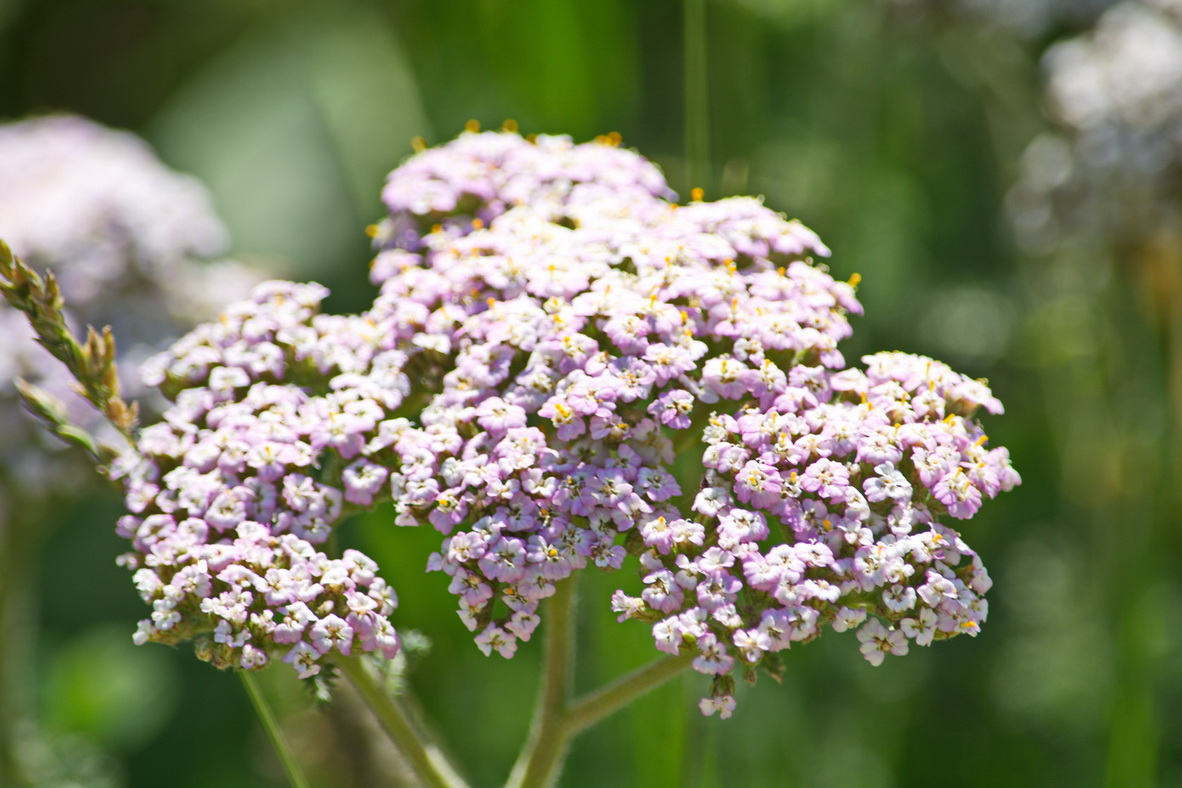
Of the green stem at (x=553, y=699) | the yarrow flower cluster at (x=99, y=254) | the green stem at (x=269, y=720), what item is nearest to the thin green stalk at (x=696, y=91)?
the green stem at (x=553, y=699)

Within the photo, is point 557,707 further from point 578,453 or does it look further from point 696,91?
point 696,91

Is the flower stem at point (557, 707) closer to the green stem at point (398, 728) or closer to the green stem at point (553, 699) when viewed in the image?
the green stem at point (553, 699)

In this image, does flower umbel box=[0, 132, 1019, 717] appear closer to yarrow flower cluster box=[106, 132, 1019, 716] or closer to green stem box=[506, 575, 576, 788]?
yarrow flower cluster box=[106, 132, 1019, 716]

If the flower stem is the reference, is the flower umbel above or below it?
above

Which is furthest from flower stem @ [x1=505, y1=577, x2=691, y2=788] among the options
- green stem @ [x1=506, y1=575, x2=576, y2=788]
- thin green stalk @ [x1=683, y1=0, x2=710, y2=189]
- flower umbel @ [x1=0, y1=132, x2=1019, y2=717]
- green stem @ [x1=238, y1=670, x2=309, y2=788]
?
thin green stalk @ [x1=683, y1=0, x2=710, y2=189]

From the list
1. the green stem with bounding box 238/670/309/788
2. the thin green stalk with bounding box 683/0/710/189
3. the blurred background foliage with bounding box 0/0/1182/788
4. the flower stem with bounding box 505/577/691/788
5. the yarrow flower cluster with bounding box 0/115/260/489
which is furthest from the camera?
the blurred background foliage with bounding box 0/0/1182/788

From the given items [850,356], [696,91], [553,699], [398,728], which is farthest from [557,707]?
[850,356]
